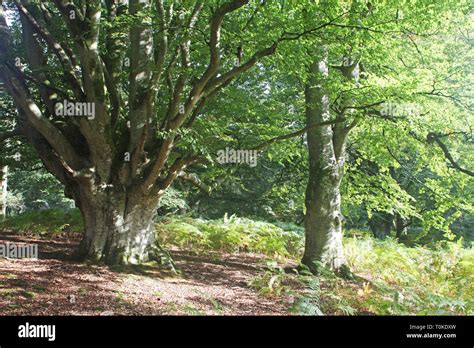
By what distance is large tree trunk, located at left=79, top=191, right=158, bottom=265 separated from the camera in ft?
21.9

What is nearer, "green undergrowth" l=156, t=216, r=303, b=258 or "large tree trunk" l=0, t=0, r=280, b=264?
"large tree trunk" l=0, t=0, r=280, b=264

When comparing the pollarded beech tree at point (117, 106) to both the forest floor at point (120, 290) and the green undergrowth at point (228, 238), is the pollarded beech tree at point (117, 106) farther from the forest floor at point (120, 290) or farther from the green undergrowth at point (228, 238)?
the green undergrowth at point (228, 238)

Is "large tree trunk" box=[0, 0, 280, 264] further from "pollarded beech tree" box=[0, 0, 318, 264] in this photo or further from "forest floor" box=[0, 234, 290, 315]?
"forest floor" box=[0, 234, 290, 315]

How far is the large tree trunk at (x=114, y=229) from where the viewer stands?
6668 millimetres

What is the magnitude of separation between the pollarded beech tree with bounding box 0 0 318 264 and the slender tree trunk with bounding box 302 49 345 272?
203 cm

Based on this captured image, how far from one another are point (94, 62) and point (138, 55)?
969 mm

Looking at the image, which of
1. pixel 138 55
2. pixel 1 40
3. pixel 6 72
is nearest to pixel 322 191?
pixel 138 55

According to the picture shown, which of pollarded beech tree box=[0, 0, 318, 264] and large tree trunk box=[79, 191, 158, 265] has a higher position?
pollarded beech tree box=[0, 0, 318, 264]

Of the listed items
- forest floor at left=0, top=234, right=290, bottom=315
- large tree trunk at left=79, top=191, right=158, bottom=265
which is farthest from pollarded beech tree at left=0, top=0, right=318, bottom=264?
forest floor at left=0, top=234, right=290, bottom=315

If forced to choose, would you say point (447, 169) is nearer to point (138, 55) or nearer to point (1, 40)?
point (138, 55)

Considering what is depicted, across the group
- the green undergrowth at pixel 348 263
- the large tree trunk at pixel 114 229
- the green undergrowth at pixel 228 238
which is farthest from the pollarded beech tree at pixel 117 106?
the green undergrowth at pixel 228 238

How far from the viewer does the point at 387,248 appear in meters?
10.2
